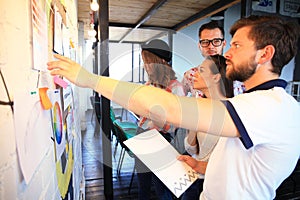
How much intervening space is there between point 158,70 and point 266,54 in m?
0.93

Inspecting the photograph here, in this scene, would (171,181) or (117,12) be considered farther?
(117,12)

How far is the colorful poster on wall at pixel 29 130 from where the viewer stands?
429 mm

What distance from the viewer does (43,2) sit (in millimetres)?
633

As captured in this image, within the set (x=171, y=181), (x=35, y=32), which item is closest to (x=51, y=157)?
(x=35, y=32)

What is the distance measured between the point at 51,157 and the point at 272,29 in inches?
35.3

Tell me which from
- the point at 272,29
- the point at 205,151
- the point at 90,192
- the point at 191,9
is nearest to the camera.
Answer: the point at 272,29

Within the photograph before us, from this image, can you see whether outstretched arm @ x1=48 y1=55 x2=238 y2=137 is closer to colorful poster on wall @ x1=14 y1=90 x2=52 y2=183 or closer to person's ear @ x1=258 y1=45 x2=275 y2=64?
colorful poster on wall @ x1=14 y1=90 x2=52 y2=183

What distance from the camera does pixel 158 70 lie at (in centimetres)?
157

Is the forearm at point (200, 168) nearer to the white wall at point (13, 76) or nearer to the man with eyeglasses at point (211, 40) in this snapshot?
the man with eyeglasses at point (211, 40)

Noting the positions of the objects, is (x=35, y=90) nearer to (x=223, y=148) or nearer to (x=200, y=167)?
(x=223, y=148)

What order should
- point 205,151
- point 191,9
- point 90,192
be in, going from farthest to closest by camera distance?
point 191,9 → point 90,192 → point 205,151

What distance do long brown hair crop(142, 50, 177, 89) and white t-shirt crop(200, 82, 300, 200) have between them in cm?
86

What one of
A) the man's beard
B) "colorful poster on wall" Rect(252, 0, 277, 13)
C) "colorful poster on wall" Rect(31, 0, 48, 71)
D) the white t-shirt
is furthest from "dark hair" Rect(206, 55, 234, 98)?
"colorful poster on wall" Rect(252, 0, 277, 13)

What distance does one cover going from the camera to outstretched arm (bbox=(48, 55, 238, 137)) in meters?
0.55
